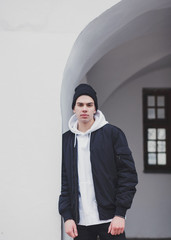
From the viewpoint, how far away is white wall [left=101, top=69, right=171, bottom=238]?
576 centimetres

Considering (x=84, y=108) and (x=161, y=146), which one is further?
(x=161, y=146)

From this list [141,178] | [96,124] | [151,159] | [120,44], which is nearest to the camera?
[96,124]

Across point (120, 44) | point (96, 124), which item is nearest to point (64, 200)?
point (96, 124)

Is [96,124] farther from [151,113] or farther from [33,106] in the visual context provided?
[151,113]

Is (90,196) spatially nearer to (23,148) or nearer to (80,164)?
(80,164)

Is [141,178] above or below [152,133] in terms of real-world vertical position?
below

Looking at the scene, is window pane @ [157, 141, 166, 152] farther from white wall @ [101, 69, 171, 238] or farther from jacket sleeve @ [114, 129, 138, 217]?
jacket sleeve @ [114, 129, 138, 217]

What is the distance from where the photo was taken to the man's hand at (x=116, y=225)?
6.62 feet

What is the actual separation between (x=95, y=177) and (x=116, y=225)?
0.32 m

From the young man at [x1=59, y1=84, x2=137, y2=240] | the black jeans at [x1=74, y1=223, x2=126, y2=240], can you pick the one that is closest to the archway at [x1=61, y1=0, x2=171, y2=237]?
the young man at [x1=59, y1=84, x2=137, y2=240]

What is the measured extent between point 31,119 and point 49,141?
206mm

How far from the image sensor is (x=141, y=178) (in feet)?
19.0

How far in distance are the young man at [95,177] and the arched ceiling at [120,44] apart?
41 centimetres

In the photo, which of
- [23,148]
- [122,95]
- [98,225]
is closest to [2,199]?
[23,148]
